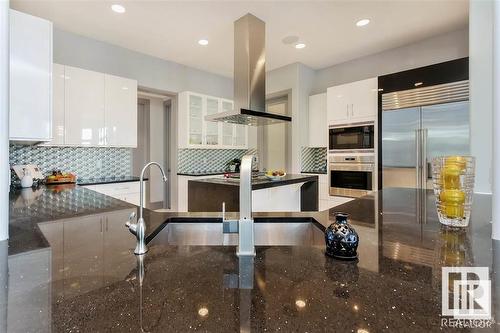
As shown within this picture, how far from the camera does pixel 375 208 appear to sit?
1.59 m

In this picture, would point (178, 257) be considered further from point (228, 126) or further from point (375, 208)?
point (228, 126)

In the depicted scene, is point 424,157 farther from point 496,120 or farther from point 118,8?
point 118,8

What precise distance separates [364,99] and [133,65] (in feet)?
11.6

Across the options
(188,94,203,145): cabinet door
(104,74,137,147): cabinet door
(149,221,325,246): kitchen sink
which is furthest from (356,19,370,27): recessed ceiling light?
(104,74,137,147): cabinet door

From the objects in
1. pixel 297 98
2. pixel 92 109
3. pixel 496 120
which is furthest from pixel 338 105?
pixel 92 109

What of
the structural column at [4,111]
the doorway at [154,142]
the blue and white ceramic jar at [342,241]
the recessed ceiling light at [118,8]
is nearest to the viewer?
the blue and white ceramic jar at [342,241]

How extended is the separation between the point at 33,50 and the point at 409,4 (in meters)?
3.74

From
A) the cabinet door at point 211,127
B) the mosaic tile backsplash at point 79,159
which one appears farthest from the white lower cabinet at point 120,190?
the cabinet door at point 211,127

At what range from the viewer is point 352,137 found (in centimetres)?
399

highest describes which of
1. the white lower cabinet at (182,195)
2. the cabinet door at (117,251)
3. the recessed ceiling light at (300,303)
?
the cabinet door at (117,251)

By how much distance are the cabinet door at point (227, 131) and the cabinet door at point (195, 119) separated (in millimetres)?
498

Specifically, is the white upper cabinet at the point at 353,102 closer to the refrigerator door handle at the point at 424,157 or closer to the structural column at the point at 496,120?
the refrigerator door handle at the point at 424,157

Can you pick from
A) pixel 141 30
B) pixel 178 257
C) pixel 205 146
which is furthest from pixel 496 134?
pixel 205 146

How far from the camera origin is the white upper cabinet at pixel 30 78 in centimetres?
219
